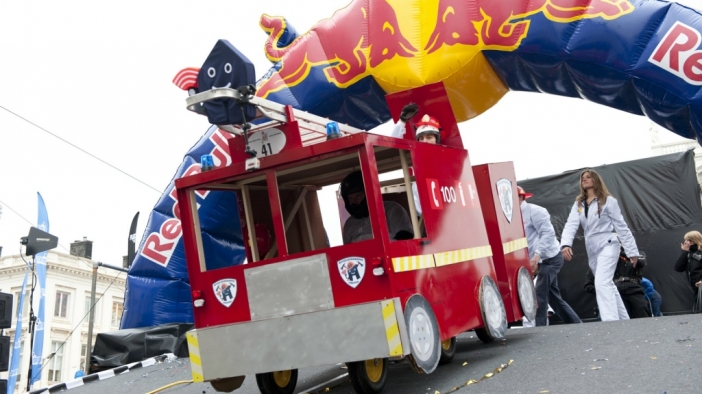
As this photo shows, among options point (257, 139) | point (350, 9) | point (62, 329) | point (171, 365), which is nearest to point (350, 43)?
point (350, 9)

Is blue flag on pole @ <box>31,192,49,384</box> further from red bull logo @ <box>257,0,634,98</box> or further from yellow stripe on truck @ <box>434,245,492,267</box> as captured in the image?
yellow stripe on truck @ <box>434,245,492,267</box>

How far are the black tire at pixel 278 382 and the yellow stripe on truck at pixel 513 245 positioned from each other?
227cm

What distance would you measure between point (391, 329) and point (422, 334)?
37 cm

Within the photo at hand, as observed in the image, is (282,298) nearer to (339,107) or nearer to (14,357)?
(339,107)

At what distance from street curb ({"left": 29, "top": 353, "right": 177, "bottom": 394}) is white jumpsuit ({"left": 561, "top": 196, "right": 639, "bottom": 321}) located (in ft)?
17.5

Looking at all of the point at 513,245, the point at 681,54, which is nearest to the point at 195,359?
the point at 513,245

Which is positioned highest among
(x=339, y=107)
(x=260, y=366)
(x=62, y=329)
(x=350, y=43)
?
(x=62, y=329)

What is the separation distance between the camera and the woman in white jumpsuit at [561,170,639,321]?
23.8 feet

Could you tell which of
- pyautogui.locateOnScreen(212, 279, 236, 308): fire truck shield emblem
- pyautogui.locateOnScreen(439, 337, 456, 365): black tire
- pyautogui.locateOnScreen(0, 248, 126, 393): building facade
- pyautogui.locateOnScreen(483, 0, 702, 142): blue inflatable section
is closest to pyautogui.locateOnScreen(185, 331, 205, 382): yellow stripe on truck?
pyautogui.locateOnScreen(212, 279, 236, 308): fire truck shield emblem

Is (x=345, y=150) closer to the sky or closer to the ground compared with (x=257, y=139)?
closer to the ground

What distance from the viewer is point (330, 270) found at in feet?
14.4

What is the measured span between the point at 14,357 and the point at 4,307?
33.3ft

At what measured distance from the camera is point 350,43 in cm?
832

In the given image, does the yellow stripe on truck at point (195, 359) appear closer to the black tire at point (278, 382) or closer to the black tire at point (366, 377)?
the black tire at point (278, 382)
